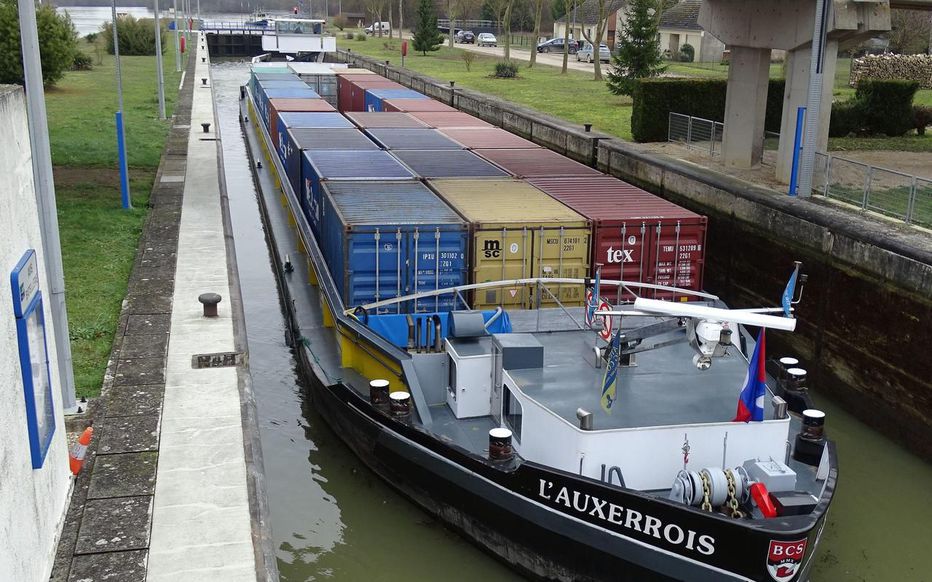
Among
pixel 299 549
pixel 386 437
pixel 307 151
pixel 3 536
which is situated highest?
pixel 307 151

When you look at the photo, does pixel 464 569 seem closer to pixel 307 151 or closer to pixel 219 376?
pixel 219 376

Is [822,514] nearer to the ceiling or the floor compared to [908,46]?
nearer to the floor

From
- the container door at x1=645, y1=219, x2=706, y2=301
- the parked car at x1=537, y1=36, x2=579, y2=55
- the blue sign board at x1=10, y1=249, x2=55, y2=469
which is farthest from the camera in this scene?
the parked car at x1=537, y1=36, x2=579, y2=55

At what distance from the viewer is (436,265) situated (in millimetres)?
13938

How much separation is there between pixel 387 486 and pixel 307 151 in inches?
387

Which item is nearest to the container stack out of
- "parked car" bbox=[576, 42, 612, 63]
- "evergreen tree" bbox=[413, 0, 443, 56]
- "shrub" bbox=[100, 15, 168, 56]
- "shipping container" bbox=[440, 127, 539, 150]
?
"shipping container" bbox=[440, 127, 539, 150]

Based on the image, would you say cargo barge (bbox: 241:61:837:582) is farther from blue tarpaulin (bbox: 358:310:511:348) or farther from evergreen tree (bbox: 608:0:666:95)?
evergreen tree (bbox: 608:0:666:95)

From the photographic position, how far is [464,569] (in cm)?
1109

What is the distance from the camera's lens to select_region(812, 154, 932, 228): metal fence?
17.4 meters

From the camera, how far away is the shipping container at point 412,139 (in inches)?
894

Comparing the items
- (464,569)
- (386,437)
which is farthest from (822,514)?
(386,437)

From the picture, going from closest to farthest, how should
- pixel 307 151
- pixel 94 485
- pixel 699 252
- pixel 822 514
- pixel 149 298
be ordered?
1. pixel 822 514
2. pixel 94 485
3. pixel 699 252
4. pixel 149 298
5. pixel 307 151

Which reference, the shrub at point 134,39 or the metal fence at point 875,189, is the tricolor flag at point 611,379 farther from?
the shrub at point 134,39

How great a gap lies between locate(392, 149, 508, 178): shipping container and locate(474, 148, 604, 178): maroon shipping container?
39 cm
